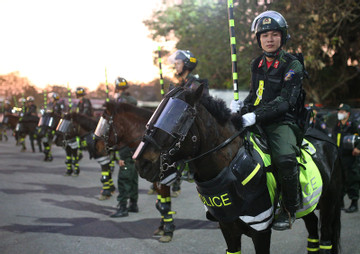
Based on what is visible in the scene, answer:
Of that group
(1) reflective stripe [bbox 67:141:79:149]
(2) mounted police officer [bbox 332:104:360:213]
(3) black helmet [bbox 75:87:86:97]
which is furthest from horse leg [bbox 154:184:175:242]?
(3) black helmet [bbox 75:87:86:97]

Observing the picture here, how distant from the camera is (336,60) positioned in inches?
772

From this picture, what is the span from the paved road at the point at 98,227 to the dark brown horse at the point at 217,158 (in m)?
2.41

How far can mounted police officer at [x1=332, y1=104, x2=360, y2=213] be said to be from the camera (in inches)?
302

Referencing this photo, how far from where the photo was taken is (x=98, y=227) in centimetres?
666

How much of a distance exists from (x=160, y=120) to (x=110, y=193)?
7273 millimetres

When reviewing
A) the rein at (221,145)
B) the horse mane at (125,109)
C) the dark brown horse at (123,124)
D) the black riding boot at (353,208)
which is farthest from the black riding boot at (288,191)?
the black riding boot at (353,208)

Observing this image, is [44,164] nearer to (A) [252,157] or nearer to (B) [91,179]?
(B) [91,179]

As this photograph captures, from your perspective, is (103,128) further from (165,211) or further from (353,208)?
(353,208)

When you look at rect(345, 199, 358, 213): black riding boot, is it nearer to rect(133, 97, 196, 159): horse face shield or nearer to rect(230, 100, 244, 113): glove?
rect(230, 100, 244, 113): glove

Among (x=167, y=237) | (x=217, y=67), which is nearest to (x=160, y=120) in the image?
(x=167, y=237)

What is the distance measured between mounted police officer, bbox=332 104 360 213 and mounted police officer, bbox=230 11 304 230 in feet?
16.8

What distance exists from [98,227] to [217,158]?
460 centimetres

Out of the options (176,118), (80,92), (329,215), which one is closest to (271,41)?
(176,118)

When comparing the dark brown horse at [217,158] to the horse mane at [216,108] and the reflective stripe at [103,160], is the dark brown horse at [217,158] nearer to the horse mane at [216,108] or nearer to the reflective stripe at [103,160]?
the horse mane at [216,108]
